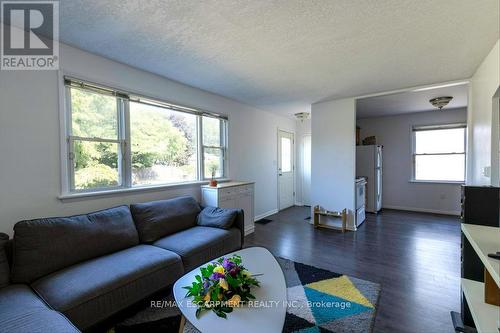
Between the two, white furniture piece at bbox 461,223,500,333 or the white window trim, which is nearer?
white furniture piece at bbox 461,223,500,333

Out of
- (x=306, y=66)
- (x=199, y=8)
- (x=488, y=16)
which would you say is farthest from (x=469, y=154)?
(x=199, y=8)

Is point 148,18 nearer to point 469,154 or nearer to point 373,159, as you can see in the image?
point 469,154

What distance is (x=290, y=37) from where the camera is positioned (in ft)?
7.13

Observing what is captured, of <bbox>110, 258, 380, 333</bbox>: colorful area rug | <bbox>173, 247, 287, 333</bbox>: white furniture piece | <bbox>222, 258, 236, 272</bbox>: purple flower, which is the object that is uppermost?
<bbox>222, 258, 236, 272</bbox>: purple flower

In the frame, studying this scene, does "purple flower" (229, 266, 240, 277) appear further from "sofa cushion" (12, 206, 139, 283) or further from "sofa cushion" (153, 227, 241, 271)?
"sofa cushion" (12, 206, 139, 283)

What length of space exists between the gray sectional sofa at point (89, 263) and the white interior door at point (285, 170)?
3474 mm

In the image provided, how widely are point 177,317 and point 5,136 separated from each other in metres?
2.12

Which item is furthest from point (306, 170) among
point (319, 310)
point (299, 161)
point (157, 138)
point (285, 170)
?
point (319, 310)

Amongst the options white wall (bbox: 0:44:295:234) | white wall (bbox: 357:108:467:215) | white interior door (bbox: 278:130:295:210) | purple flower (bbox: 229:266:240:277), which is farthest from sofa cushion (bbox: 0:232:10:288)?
white wall (bbox: 357:108:467:215)

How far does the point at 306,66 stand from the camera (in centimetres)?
284

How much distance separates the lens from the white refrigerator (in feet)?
18.2

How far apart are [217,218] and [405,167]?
17.6 feet

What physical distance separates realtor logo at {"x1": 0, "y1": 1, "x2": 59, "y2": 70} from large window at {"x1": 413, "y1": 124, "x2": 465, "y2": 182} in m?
6.96

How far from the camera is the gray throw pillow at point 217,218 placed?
2898mm
